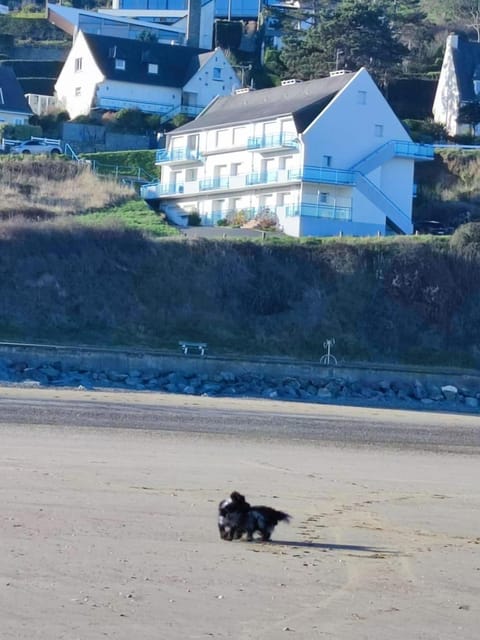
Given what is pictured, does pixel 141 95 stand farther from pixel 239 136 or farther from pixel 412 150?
pixel 412 150

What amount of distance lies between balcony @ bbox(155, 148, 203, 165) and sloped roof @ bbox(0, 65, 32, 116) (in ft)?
33.9

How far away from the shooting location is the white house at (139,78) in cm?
6569

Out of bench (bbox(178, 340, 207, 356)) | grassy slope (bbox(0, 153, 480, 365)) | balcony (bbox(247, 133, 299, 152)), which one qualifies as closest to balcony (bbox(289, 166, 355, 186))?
balcony (bbox(247, 133, 299, 152))

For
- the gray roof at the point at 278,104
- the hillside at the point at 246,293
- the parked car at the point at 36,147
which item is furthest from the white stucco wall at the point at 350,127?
the parked car at the point at 36,147

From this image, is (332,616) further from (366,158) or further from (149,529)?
(366,158)

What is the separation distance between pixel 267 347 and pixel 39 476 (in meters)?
24.5

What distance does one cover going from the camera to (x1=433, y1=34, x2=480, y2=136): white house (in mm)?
62812

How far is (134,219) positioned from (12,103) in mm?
19660

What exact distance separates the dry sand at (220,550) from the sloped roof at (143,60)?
52.9 metres

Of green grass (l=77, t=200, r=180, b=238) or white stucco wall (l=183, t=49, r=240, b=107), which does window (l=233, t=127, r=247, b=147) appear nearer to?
green grass (l=77, t=200, r=180, b=238)

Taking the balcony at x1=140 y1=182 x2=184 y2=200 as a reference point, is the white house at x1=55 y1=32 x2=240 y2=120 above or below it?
above

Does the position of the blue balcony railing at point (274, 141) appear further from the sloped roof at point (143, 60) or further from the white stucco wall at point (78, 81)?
the sloped roof at point (143, 60)

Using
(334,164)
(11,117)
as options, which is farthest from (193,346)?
(11,117)

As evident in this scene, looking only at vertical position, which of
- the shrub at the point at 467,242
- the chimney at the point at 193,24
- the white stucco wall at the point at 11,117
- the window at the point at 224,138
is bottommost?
the shrub at the point at 467,242
